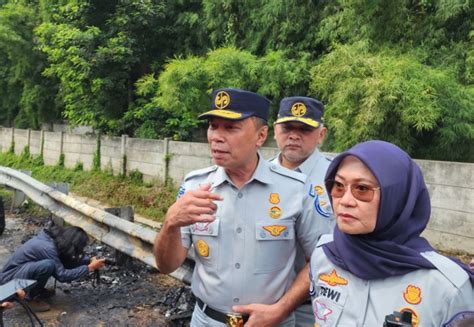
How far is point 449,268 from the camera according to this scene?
1.38 meters

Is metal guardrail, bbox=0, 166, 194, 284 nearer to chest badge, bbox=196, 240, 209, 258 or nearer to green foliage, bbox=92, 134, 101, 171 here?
chest badge, bbox=196, 240, 209, 258

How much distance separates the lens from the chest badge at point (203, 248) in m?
2.11

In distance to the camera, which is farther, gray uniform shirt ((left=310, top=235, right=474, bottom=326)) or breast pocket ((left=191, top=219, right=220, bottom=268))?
breast pocket ((left=191, top=219, right=220, bottom=268))

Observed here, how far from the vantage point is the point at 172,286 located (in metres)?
4.32

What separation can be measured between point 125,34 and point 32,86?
9422 millimetres

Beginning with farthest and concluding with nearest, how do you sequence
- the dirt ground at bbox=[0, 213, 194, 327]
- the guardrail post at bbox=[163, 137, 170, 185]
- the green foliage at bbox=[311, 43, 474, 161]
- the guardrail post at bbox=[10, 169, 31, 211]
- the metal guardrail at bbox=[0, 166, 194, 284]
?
the guardrail post at bbox=[163, 137, 170, 185] → the guardrail post at bbox=[10, 169, 31, 211] → the green foliage at bbox=[311, 43, 474, 161] → the metal guardrail at bbox=[0, 166, 194, 284] → the dirt ground at bbox=[0, 213, 194, 327]

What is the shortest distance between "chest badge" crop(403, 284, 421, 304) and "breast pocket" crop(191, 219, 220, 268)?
3.09 feet

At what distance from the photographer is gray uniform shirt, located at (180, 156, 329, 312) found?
204 cm

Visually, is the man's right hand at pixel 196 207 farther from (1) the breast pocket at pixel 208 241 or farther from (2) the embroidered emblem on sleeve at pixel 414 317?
(2) the embroidered emblem on sleeve at pixel 414 317

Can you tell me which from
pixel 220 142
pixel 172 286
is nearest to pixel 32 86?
pixel 172 286

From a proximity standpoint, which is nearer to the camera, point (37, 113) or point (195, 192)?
point (195, 192)

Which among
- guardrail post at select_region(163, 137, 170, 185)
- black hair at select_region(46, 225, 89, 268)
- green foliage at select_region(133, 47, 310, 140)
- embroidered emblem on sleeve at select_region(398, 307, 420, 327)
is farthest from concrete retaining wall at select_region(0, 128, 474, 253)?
embroidered emblem on sleeve at select_region(398, 307, 420, 327)

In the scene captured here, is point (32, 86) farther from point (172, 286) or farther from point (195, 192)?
point (195, 192)

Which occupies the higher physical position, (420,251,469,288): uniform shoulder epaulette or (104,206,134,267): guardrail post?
(420,251,469,288): uniform shoulder epaulette
